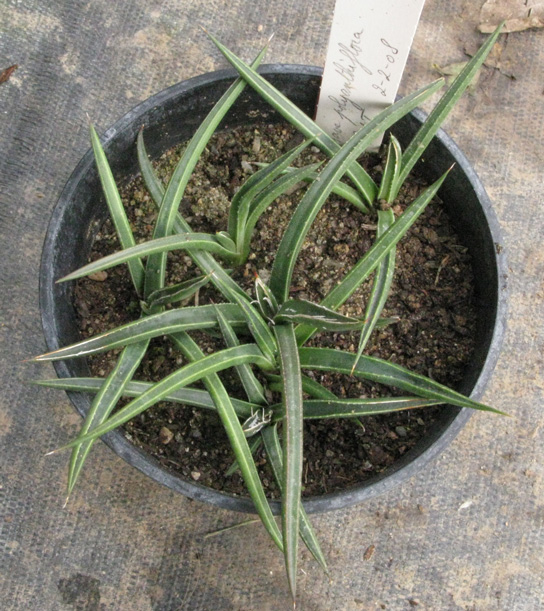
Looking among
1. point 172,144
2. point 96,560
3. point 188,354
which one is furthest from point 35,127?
point 96,560

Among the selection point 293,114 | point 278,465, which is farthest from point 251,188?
point 278,465

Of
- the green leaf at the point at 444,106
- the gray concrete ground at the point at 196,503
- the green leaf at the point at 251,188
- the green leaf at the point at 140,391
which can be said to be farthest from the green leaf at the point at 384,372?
the gray concrete ground at the point at 196,503

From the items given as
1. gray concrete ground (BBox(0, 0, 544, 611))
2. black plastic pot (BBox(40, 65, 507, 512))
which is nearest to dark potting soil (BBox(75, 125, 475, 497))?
black plastic pot (BBox(40, 65, 507, 512))

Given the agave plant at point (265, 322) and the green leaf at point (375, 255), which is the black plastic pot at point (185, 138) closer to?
the agave plant at point (265, 322)

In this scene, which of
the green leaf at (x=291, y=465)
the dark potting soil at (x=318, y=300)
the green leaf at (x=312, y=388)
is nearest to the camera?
the green leaf at (x=291, y=465)

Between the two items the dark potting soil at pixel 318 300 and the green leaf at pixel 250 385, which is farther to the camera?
the dark potting soil at pixel 318 300

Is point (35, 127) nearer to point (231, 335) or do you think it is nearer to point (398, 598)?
point (231, 335)

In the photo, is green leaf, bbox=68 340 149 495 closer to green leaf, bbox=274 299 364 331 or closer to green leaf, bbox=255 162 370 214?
green leaf, bbox=274 299 364 331
